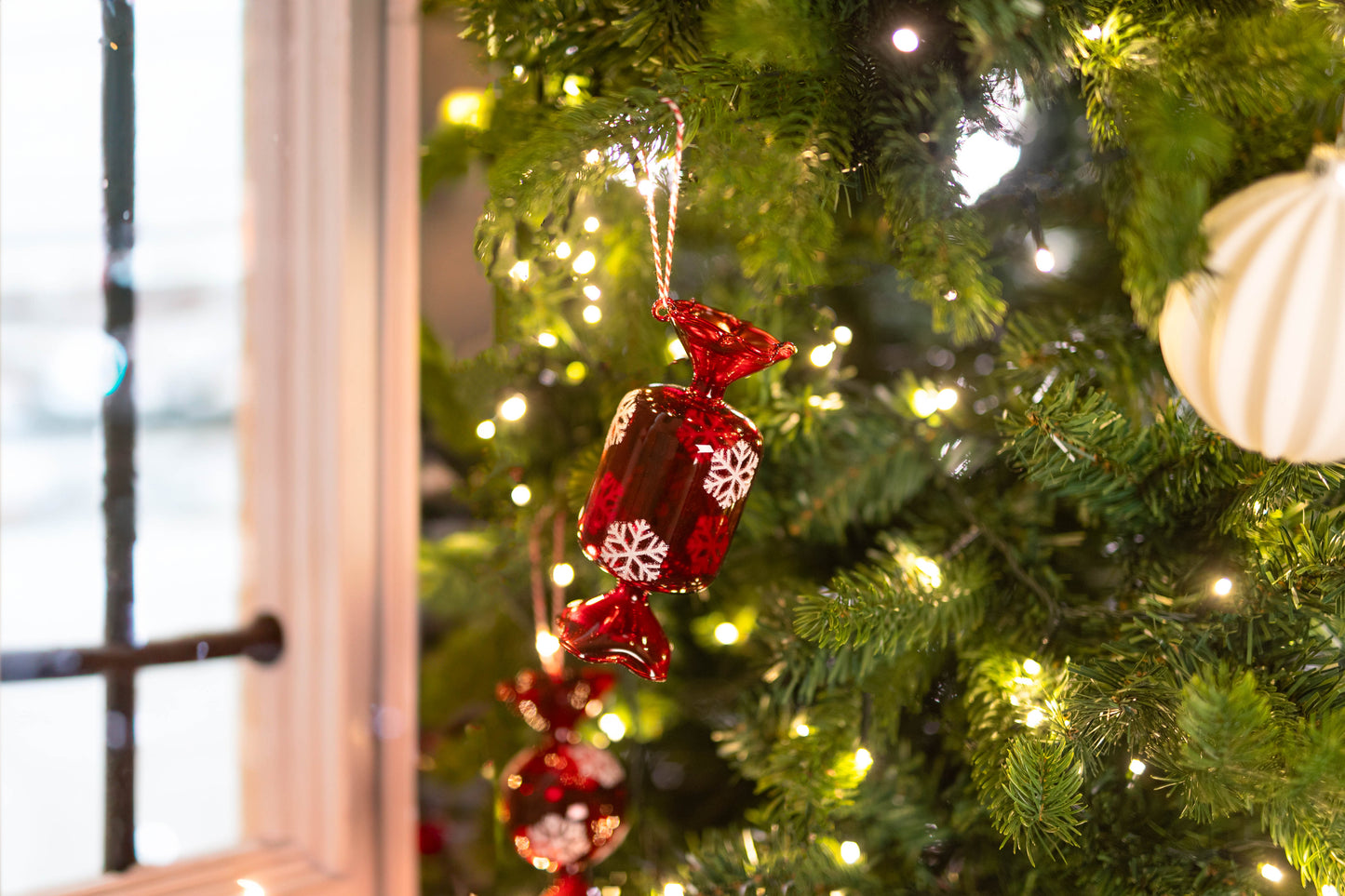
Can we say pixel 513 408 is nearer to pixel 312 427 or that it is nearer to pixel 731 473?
pixel 312 427

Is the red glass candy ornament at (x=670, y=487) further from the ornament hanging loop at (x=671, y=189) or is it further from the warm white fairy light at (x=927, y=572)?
the warm white fairy light at (x=927, y=572)

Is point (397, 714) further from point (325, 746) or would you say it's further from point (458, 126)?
point (458, 126)

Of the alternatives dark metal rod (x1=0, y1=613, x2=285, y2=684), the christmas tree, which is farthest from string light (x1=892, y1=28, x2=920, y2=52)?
dark metal rod (x1=0, y1=613, x2=285, y2=684)

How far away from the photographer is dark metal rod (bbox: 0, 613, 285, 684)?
59 cm

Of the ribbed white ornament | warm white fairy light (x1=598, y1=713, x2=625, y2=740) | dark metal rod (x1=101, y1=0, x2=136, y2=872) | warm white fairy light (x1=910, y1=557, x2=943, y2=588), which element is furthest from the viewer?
warm white fairy light (x1=598, y1=713, x2=625, y2=740)

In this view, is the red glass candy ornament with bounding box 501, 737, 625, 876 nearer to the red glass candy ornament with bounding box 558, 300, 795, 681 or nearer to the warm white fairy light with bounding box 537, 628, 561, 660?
the warm white fairy light with bounding box 537, 628, 561, 660

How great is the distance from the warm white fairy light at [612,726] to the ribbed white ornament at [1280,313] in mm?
537

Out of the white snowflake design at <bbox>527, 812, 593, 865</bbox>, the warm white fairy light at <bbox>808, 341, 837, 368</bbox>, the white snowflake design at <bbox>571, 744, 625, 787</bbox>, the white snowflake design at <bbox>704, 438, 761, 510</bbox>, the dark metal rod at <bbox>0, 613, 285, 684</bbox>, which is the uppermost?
the warm white fairy light at <bbox>808, 341, 837, 368</bbox>

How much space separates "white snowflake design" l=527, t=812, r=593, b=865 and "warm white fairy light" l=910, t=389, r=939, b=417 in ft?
1.36

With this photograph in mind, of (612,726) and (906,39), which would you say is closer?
(906,39)

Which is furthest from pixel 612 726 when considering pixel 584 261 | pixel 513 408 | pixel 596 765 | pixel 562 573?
pixel 584 261

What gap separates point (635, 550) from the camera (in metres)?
0.45

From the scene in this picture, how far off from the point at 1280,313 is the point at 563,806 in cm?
57

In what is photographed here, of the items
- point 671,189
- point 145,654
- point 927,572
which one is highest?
point 671,189
